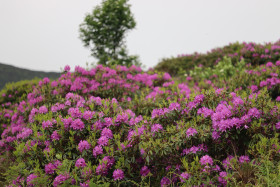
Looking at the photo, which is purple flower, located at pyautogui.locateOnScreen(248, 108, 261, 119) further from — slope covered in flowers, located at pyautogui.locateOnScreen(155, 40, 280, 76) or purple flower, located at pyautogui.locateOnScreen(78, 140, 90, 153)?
slope covered in flowers, located at pyautogui.locateOnScreen(155, 40, 280, 76)

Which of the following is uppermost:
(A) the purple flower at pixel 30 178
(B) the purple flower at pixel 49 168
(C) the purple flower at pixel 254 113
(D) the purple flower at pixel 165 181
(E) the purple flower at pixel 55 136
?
(C) the purple flower at pixel 254 113

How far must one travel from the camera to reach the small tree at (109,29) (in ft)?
53.6

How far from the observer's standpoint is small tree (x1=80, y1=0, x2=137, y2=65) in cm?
1634

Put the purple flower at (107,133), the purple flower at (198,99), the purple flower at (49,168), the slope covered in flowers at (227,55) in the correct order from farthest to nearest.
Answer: the slope covered in flowers at (227,55)
the purple flower at (198,99)
the purple flower at (107,133)
the purple flower at (49,168)

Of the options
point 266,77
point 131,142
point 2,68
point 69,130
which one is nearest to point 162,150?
point 131,142

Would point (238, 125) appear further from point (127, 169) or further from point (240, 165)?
point (127, 169)

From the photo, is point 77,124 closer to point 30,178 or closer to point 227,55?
point 30,178

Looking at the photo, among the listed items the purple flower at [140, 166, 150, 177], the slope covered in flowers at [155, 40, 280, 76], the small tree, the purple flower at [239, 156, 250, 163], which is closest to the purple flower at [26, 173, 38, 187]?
the purple flower at [140, 166, 150, 177]

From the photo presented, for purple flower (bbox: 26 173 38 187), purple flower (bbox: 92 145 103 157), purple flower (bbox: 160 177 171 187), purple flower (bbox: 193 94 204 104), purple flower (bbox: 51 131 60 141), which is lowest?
purple flower (bbox: 26 173 38 187)

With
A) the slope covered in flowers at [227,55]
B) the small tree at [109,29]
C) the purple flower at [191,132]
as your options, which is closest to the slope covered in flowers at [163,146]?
the purple flower at [191,132]

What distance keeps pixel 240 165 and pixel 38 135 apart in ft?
10.2

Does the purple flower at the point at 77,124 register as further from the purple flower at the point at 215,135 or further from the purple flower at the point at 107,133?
the purple flower at the point at 215,135

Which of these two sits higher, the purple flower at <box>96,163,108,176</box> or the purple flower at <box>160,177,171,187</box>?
the purple flower at <box>96,163,108,176</box>

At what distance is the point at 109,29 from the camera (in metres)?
16.5
